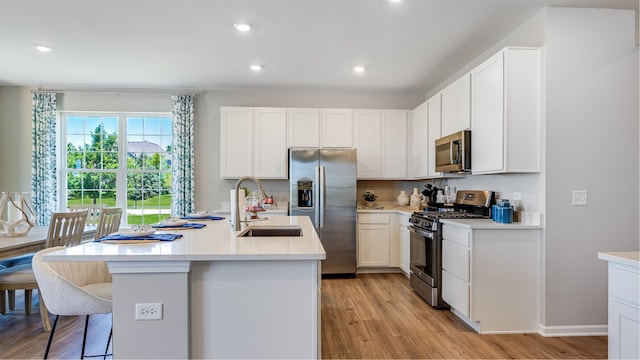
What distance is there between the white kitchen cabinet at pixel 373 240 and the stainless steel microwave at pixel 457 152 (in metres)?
1.33

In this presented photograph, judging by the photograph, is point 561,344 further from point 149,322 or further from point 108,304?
point 108,304

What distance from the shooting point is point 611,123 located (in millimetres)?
2898

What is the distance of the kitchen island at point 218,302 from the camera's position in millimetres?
1671

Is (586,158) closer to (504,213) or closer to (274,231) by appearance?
(504,213)

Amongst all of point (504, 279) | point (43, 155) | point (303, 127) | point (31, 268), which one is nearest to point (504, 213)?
point (504, 279)

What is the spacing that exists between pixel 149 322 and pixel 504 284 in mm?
2614

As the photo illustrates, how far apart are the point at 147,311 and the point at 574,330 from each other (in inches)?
123

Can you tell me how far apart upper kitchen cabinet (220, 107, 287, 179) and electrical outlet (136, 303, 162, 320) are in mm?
3433

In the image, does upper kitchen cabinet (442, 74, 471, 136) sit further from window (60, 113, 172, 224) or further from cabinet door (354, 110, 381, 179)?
window (60, 113, 172, 224)

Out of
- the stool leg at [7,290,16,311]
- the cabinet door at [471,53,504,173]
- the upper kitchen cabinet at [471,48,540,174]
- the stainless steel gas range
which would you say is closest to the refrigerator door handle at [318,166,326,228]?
the stainless steel gas range

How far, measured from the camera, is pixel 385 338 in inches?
111

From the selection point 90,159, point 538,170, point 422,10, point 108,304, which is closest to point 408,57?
point 422,10

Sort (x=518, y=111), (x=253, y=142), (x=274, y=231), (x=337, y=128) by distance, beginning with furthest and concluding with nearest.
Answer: (x=337, y=128) → (x=253, y=142) → (x=518, y=111) → (x=274, y=231)

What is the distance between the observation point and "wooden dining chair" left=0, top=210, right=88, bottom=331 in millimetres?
2879
